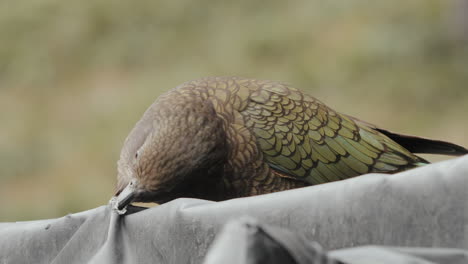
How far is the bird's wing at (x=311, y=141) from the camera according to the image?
8.30ft

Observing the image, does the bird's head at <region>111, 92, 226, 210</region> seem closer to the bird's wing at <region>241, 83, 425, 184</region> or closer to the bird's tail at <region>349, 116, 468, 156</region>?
the bird's wing at <region>241, 83, 425, 184</region>

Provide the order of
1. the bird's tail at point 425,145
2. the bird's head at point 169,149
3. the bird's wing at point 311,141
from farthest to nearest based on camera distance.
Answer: the bird's tail at point 425,145
the bird's wing at point 311,141
the bird's head at point 169,149

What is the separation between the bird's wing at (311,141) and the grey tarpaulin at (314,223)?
0.97m

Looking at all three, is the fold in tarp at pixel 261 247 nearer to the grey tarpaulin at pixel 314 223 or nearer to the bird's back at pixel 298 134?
the grey tarpaulin at pixel 314 223

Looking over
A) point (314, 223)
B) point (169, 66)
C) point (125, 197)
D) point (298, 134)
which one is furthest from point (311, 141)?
point (169, 66)

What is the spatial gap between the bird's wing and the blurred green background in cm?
285

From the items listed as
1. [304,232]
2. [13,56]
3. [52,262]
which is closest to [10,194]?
[13,56]

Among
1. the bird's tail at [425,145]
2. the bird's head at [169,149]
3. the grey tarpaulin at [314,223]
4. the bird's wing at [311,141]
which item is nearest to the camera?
the grey tarpaulin at [314,223]

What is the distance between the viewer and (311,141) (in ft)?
8.55

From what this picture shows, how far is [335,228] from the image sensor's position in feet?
4.51

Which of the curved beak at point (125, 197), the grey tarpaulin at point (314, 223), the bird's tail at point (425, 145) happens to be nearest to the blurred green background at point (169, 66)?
the bird's tail at point (425, 145)

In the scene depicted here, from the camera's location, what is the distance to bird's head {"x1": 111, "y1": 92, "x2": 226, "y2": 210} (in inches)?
89.3

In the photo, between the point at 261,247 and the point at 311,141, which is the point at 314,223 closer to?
the point at 261,247

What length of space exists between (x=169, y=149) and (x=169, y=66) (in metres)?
4.81
